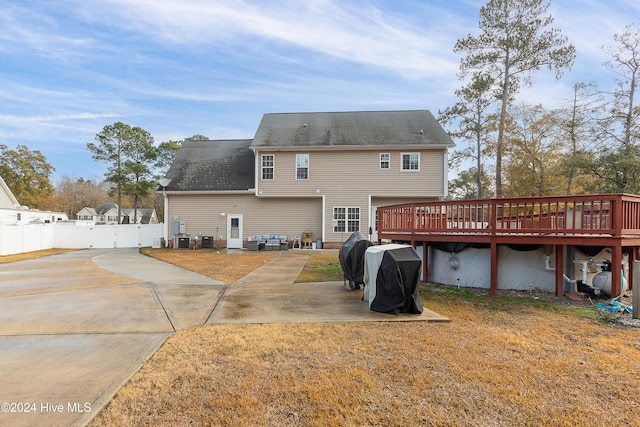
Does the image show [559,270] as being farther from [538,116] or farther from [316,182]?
[538,116]

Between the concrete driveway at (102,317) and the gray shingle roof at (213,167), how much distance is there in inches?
342

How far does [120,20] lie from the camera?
452 inches

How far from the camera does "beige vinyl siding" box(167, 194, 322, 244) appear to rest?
1748cm

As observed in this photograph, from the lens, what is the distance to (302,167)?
17047 millimetres

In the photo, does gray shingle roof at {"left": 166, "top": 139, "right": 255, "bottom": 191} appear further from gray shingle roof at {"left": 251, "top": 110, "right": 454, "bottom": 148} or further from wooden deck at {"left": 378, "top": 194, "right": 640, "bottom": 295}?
wooden deck at {"left": 378, "top": 194, "right": 640, "bottom": 295}

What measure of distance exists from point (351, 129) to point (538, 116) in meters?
13.3

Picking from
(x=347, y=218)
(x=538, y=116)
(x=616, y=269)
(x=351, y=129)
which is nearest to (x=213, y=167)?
(x=351, y=129)

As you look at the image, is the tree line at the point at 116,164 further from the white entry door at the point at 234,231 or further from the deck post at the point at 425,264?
the deck post at the point at 425,264

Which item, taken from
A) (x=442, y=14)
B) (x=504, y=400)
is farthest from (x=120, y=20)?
(x=504, y=400)

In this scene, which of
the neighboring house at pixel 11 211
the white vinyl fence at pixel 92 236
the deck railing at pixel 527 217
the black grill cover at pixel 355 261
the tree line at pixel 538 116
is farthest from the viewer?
the neighboring house at pixel 11 211

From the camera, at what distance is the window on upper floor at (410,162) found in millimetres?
16609

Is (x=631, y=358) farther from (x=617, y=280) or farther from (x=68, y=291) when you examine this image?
(x=68, y=291)

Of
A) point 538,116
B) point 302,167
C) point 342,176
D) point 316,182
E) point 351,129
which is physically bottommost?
point 316,182

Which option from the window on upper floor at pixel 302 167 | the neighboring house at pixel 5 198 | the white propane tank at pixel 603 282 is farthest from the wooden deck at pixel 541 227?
the neighboring house at pixel 5 198
